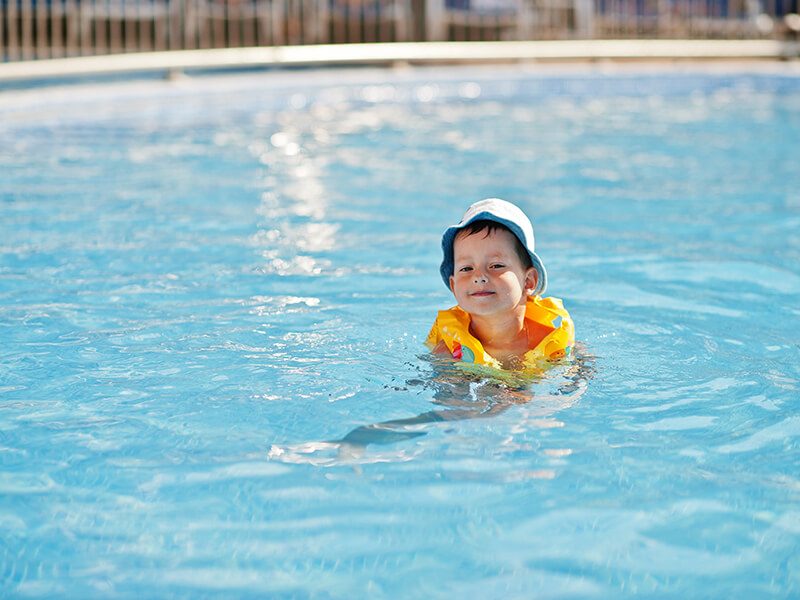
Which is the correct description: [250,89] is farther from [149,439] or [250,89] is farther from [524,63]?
[149,439]

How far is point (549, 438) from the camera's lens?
3.43 metres

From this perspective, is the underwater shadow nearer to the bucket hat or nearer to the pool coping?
the bucket hat

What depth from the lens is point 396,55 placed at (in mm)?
14898

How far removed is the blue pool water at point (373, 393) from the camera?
279cm

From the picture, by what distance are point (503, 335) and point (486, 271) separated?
31 centimetres

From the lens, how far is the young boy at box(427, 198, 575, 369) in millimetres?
3674

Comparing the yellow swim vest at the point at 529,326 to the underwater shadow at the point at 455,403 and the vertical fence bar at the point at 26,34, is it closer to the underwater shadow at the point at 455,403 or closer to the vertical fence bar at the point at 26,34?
the underwater shadow at the point at 455,403

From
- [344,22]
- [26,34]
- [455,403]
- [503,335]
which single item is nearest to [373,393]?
[455,403]

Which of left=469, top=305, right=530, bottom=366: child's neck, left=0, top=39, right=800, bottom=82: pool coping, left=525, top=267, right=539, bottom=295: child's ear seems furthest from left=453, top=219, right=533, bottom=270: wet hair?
left=0, top=39, right=800, bottom=82: pool coping

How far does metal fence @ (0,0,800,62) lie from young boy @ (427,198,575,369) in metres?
10.5

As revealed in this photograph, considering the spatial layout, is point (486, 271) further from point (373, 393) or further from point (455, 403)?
point (373, 393)

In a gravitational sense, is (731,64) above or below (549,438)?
above

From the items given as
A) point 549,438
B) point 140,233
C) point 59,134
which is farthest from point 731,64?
point 549,438

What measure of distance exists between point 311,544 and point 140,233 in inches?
156
